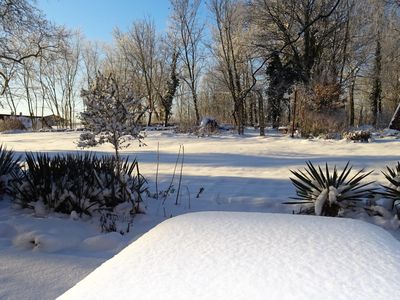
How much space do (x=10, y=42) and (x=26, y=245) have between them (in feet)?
38.0

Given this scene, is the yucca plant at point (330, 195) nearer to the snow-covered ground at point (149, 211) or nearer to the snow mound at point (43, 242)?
the snow-covered ground at point (149, 211)

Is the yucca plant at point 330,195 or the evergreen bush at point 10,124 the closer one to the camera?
the yucca plant at point 330,195

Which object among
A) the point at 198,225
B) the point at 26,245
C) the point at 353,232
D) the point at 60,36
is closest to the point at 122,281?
the point at 198,225

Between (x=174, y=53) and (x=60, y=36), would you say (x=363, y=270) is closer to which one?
(x=60, y=36)

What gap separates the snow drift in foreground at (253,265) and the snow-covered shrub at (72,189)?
146 inches

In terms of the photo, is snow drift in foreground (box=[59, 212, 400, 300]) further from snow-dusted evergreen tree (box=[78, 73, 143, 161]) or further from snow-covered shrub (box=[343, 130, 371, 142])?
snow-covered shrub (box=[343, 130, 371, 142])

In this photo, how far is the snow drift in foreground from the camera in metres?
1.09

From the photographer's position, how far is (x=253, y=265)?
1.26 meters

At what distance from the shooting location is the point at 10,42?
13367mm

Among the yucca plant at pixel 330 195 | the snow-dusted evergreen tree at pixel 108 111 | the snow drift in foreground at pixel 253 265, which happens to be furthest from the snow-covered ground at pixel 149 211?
the snow drift in foreground at pixel 253 265

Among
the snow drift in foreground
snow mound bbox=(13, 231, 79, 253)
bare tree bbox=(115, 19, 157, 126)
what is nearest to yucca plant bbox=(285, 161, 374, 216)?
snow mound bbox=(13, 231, 79, 253)

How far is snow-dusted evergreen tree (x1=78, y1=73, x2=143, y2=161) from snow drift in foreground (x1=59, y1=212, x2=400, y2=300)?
4732 mm

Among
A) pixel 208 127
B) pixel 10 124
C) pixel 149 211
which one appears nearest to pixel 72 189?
pixel 149 211

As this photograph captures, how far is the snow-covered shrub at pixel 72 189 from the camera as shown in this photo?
5.10m
